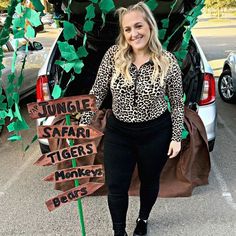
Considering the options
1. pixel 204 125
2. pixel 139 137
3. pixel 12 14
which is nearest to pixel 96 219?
pixel 139 137

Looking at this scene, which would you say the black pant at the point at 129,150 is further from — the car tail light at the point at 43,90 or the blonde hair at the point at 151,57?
the car tail light at the point at 43,90

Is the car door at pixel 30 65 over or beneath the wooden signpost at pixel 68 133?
beneath

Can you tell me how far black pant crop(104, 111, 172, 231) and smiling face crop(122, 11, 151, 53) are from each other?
50cm

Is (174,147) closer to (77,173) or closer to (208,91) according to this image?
(77,173)

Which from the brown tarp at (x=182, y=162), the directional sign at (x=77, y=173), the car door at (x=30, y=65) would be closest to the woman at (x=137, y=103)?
the directional sign at (x=77, y=173)

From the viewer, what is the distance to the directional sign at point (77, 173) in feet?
7.93

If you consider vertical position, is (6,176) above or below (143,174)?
below

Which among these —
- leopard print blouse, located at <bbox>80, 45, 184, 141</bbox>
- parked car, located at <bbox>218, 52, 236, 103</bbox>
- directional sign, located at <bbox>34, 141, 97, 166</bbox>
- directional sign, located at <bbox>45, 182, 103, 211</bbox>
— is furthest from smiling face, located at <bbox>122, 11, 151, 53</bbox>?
parked car, located at <bbox>218, 52, 236, 103</bbox>

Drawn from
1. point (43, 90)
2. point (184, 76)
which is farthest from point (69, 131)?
point (184, 76)

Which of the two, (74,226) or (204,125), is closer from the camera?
(74,226)

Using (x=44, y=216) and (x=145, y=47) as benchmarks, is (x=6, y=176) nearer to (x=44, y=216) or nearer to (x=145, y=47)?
(x=44, y=216)

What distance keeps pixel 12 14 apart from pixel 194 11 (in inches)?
53.7

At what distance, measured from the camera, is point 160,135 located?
2502 mm

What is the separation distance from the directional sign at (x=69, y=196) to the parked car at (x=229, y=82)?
182 inches
